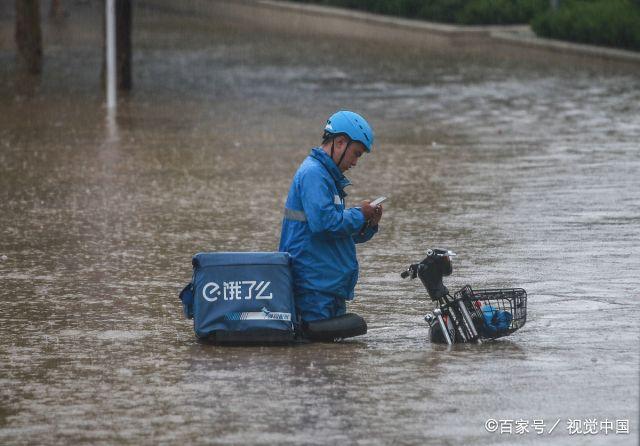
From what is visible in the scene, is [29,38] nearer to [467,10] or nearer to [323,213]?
[467,10]

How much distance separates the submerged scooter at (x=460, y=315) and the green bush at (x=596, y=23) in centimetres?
2312

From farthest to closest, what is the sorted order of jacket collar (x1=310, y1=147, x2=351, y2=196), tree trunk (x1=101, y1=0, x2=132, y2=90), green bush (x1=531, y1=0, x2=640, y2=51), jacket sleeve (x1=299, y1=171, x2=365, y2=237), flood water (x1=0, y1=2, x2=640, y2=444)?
green bush (x1=531, y1=0, x2=640, y2=51), tree trunk (x1=101, y1=0, x2=132, y2=90), jacket collar (x1=310, y1=147, x2=351, y2=196), jacket sleeve (x1=299, y1=171, x2=365, y2=237), flood water (x1=0, y1=2, x2=640, y2=444)

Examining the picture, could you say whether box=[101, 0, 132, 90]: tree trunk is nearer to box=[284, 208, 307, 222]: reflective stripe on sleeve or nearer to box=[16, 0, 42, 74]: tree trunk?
box=[16, 0, 42, 74]: tree trunk

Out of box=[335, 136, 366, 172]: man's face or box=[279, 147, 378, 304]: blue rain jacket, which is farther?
box=[335, 136, 366, 172]: man's face

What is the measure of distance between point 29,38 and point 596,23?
11640 millimetres

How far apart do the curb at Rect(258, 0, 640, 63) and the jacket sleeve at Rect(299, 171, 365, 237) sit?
22006 millimetres

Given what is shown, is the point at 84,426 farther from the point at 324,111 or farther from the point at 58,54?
the point at 58,54

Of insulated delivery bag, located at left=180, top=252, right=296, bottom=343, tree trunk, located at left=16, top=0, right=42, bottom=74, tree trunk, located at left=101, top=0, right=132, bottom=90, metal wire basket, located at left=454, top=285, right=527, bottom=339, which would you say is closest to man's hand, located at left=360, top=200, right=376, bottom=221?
insulated delivery bag, located at left=180, top=252, right=296, bottom=343

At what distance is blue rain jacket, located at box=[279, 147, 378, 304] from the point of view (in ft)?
28.8

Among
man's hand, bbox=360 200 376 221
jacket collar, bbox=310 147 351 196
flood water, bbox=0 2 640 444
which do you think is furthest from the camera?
jacket collar, bbox=310 147 351 196

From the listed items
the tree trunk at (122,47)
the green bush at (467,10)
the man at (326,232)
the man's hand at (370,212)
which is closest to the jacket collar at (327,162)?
the man at (326,232)

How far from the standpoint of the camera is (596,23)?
32.4m

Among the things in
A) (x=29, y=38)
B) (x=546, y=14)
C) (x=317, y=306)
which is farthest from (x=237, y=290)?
(x=546, y=14)

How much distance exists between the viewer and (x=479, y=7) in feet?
124
